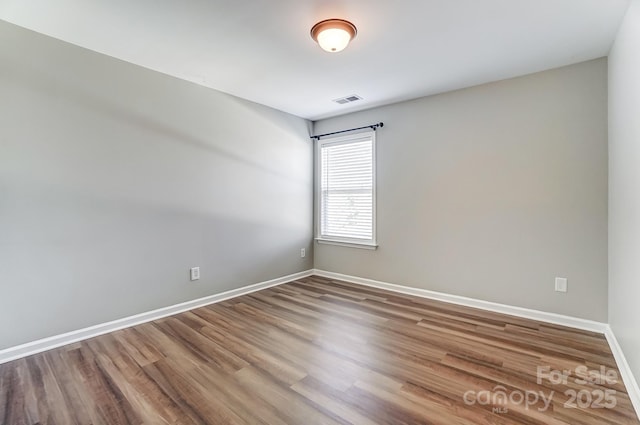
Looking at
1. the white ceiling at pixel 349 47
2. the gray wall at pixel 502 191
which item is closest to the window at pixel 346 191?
the gray wall at pixel 502 191

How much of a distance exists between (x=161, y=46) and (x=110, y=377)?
260 centimetres

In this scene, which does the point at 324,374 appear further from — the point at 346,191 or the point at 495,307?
the point at 346,191

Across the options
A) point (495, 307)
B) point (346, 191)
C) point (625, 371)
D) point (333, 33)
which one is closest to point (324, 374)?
point (625, 371)

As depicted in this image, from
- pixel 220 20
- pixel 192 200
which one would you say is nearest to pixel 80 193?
pixel 192 200

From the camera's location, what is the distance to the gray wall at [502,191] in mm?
2828

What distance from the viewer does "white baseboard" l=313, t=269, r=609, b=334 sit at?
2.84m

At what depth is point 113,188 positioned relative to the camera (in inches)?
113

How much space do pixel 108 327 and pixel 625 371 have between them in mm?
4048

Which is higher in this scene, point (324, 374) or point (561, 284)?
point (561, 284)

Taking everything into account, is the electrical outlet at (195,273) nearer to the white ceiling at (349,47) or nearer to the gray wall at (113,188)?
the gray wall at (113,188)

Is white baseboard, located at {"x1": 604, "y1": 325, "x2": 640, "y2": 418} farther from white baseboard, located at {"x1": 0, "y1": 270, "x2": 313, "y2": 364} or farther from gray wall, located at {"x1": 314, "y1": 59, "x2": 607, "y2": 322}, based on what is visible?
white baseboard, located at {"x1": 0, "y1": 270, "x2": 313, "y2": 364}

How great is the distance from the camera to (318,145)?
4.92m

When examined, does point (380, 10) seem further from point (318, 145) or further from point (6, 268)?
point (6, 268)

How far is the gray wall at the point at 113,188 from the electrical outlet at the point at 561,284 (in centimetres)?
330
